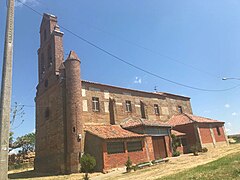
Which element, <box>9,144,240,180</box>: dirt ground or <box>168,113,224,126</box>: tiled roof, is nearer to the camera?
<box>9,144,240,180</box>: dirt ground

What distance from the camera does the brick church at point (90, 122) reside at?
21.3m

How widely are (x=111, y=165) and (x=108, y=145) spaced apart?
68.7 inches

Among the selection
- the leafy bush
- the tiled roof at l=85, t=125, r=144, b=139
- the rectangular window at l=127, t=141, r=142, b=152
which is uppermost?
the tiled roof at l=85, t=125, r=144, b=139

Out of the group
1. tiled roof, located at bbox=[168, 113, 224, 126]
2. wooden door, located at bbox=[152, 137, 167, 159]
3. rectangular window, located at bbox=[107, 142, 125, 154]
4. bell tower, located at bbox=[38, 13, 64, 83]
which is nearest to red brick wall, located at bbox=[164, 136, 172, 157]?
wooden door, located at bbox=[152, 137, 167, 159]

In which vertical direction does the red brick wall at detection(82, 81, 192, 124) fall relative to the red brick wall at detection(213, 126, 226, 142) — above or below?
above

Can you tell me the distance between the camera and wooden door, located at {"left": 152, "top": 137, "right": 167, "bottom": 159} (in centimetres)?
2540

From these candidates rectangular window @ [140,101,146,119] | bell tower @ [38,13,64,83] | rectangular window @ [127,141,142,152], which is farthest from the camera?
rectangular window @ [140,101,146,119]

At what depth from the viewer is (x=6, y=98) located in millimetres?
4812

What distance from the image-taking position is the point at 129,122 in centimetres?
2769

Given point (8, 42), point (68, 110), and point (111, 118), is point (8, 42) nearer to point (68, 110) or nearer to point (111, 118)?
point (68, 110)

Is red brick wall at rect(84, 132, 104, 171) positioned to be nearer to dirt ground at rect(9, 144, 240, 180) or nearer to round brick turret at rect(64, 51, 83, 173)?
round brick turret at rect(64, 51, 83, 173)

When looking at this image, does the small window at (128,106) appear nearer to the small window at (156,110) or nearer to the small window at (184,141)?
the small window at (156,110)

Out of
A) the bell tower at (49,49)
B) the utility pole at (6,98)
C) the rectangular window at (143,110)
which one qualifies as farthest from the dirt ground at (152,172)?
the bell tower at (49,49)

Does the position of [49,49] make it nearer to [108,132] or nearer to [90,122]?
[90,122]
